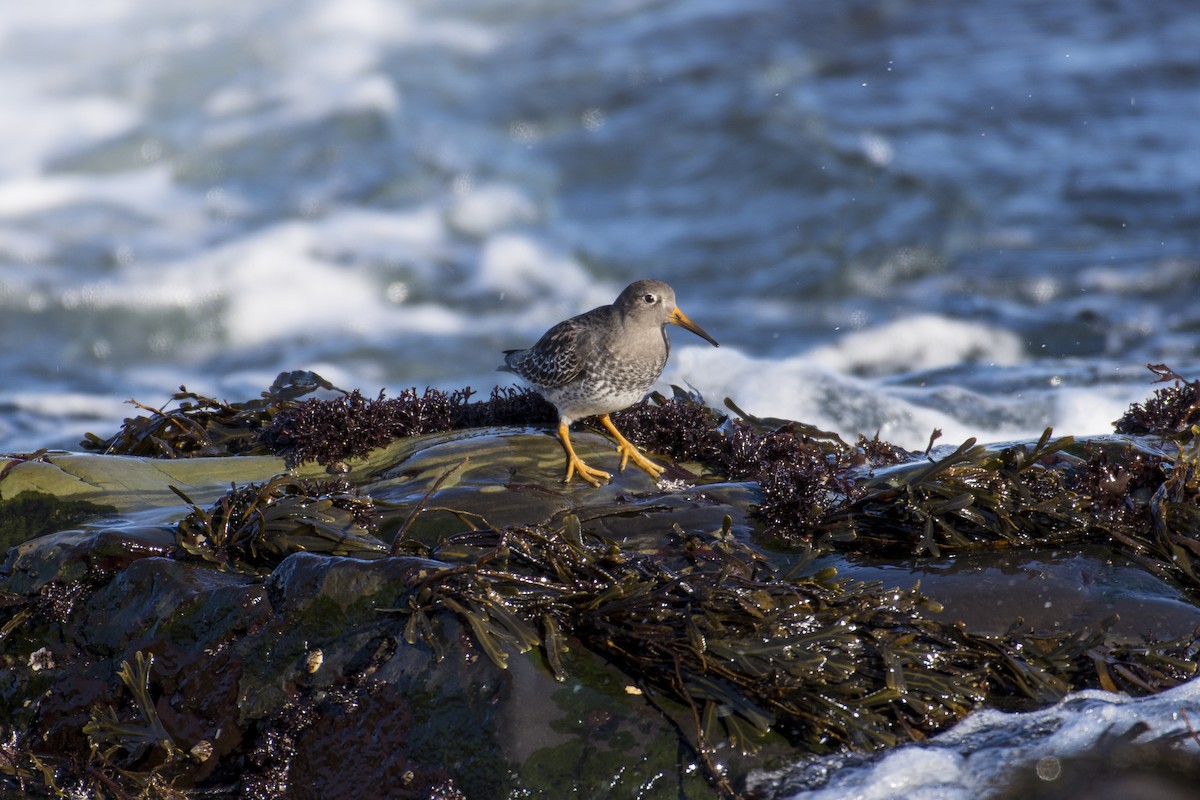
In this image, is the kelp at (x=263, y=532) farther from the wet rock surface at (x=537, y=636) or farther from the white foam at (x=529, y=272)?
the white foam at (x=529, y=272)

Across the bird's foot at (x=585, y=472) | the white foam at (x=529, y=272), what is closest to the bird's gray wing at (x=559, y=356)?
the bird's foot at (x=585, y=472)

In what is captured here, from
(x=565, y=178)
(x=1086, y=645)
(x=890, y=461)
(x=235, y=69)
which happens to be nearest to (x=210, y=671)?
(x=1086, y=645)

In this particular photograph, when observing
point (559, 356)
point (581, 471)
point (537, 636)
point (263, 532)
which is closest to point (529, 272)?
point (559, 356)

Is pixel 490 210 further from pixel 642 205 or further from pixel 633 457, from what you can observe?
pixel 633 457

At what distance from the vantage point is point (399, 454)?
5.41 metres

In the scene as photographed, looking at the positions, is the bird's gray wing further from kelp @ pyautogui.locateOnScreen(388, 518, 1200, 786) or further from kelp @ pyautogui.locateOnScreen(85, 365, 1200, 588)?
kelp @ pyautogui.locateOnScreen(388, 518, 1200, 786)

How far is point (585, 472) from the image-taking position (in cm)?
509

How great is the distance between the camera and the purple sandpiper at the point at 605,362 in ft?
18.1

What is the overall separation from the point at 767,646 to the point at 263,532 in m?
2.02

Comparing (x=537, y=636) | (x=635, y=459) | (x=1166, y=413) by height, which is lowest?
(x=1166, y=413)

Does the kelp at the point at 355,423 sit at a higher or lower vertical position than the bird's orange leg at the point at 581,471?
higher

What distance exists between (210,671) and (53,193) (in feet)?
45.5

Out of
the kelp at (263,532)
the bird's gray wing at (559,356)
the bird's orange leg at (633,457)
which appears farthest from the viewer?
the bird's gray wing at (559,356)

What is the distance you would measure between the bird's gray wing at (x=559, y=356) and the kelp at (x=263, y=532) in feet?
5.10
